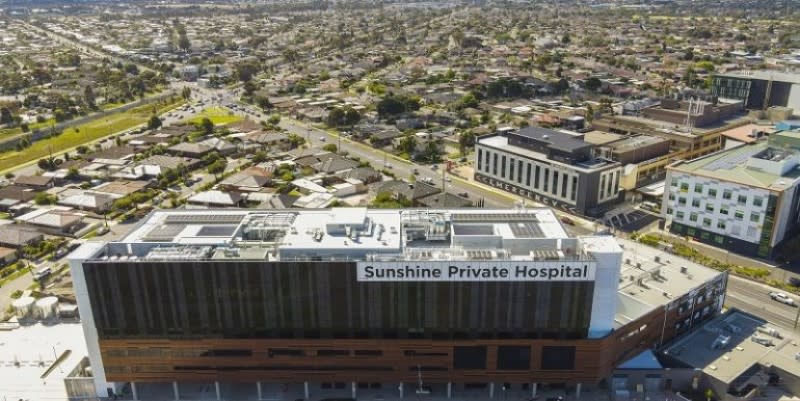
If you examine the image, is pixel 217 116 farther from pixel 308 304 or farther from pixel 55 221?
pixel 308 304

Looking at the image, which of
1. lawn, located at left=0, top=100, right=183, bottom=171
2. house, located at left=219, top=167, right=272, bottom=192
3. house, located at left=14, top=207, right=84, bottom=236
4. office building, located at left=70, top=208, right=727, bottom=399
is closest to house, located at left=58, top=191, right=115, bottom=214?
house, located at left=14, top=207, right=84, bottom=236

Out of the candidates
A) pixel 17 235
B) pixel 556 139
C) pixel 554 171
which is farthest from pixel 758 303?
pixel 17 235

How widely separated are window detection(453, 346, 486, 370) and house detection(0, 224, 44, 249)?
74.3 metres

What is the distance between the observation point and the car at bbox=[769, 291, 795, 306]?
247 ft

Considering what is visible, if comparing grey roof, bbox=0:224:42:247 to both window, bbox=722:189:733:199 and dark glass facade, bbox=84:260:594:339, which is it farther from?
window, bbox=722:189:733:199

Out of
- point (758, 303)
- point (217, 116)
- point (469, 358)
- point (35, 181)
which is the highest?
point (469, 358)

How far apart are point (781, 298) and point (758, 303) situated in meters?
3.11

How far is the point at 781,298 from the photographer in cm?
7588

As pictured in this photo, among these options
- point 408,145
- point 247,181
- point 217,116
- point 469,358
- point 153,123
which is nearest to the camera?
point 469,358

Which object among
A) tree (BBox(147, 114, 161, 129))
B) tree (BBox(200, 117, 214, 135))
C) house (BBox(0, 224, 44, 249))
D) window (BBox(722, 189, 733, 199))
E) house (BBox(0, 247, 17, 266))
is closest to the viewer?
window (BBox(722, 189, 733, 199))

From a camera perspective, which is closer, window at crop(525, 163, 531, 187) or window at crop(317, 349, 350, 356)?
window at crop(317, 349, 350, 356)

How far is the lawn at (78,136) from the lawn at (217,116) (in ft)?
52.7

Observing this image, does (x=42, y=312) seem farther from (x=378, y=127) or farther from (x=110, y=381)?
(x=378, y=127)

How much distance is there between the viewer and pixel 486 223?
6244 centimetres
